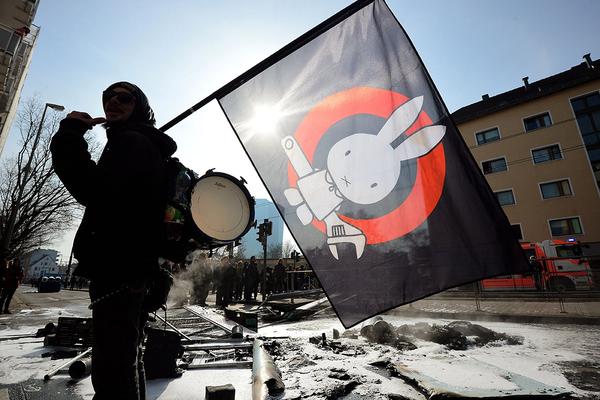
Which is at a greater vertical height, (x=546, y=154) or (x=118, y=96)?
(x=546, y=154)

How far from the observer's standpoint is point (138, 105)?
1.86 metres

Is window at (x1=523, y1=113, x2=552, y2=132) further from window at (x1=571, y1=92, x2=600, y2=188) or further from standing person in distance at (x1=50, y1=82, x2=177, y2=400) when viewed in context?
standing person in distance at (x1=50, y1=82, x2=177, y2=400)

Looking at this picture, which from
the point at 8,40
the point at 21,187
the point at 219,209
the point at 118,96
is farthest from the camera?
the point at 21,187

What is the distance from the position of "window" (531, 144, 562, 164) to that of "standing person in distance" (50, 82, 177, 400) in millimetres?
34736

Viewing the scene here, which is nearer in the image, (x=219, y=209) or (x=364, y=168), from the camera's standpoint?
(x=219, y=209)

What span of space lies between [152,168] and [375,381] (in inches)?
113

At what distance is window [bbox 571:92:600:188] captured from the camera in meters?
27.1

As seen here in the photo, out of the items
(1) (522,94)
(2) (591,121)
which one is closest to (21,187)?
(1) (522,94)

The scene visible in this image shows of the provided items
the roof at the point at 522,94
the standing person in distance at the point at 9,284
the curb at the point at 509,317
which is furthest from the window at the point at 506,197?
the standing person in distance at the point at 9,284

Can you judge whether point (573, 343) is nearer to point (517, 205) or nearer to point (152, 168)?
point (152, 168)

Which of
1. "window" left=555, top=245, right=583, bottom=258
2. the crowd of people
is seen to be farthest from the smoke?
"window" left=555, top=245, right=583, bottom=258

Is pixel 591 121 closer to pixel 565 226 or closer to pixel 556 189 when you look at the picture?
pixel 556 189

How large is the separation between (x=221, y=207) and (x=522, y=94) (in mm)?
40646

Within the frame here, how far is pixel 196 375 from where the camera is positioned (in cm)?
310
